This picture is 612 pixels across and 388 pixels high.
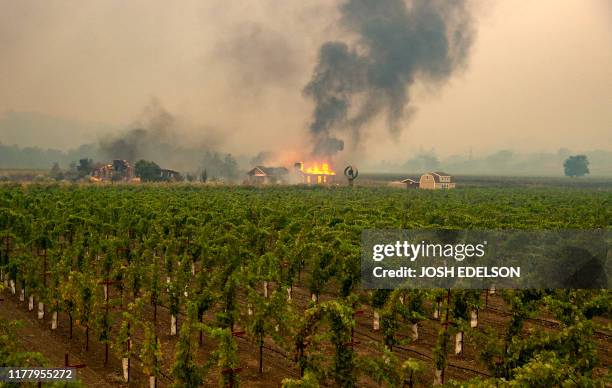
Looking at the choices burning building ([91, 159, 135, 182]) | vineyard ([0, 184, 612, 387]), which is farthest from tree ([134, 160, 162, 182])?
vineyard ([0, 184, 612, 387])

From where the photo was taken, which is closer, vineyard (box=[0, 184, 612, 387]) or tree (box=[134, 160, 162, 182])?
vineyard (box=[0, 184, 612, 387])

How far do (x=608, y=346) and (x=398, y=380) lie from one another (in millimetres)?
16554

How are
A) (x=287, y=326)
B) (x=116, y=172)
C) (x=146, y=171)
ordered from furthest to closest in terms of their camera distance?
(x=116, y=172) < (x=146, y=171) < (x=287, y=326)

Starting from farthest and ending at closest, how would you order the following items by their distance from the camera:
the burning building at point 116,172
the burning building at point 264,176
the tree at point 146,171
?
1. the burning building at point 264,176
2. the burning building at point 116,172
3. the tree at point 146,171

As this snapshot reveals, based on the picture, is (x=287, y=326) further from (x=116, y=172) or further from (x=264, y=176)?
(x=116, y=172)

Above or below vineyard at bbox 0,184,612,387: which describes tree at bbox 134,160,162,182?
above

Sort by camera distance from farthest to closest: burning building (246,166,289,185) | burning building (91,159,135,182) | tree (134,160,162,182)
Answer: burning building (246,166,289,185)
burning building (91,159,135,182)
tree (134,160,162,182)

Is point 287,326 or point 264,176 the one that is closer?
point 287,326

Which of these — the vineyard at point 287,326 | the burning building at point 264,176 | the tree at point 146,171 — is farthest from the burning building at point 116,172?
the vineyard at point 287,326

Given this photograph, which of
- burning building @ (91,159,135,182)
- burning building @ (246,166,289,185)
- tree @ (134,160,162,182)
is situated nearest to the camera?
tree @ (134,160,162,182)

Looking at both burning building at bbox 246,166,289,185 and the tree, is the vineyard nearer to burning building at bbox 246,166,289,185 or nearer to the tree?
the tree

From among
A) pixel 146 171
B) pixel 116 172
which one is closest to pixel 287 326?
pixel 146 171

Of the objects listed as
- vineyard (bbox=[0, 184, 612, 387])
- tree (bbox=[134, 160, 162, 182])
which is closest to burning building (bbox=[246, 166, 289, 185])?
tree (bbox=[134, 160, 162, 182])

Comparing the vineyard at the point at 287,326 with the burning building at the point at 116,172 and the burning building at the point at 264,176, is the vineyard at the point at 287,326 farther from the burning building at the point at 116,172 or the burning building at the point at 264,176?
the burning building at the point at 264,176
